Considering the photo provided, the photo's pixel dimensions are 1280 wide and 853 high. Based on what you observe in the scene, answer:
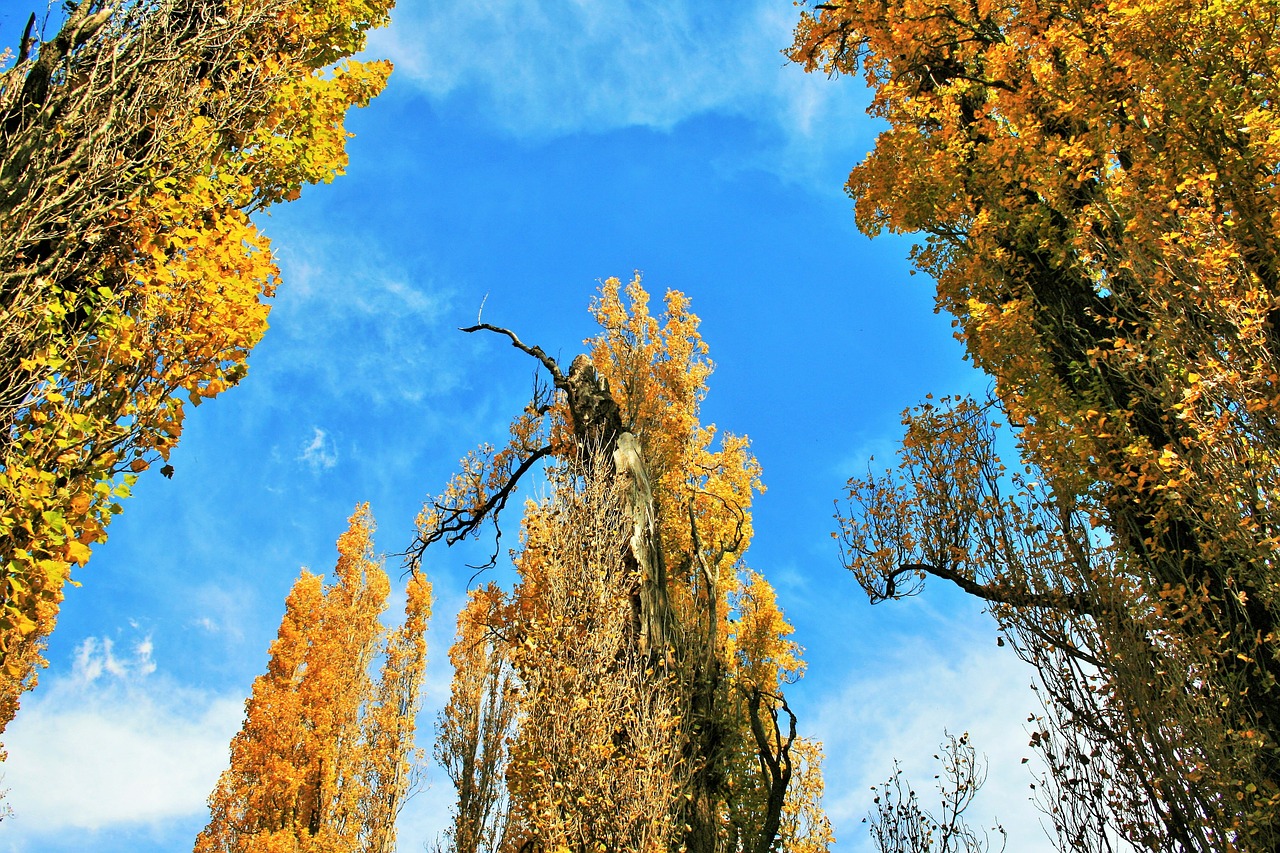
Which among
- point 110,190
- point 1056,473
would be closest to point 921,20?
point 1056,473

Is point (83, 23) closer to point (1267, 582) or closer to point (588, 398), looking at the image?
point (588, 398)

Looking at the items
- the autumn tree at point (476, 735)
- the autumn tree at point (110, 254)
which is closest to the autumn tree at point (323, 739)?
the autumn tree at point (476, 735)

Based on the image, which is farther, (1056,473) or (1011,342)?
(1011,342)

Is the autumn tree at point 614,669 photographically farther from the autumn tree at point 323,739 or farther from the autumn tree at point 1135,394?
the autumn tree at point 323,739

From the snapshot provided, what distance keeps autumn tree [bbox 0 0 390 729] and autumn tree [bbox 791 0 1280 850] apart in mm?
5841

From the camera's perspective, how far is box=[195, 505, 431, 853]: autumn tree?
15.0 meters

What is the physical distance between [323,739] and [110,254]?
1525cm

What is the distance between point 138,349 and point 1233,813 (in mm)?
6905

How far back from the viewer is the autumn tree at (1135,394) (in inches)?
171

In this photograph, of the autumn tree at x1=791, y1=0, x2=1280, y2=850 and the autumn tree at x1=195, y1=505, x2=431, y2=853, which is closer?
the autumn tree at x1=791, y1=0, x2=1280, y2=850

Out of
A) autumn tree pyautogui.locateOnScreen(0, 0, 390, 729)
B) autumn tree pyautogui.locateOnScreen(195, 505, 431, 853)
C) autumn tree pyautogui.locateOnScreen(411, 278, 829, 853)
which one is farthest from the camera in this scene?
autumn tree pyautogui.locateOnScreen(195, 505, 431, 853)

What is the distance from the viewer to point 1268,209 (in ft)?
15.7

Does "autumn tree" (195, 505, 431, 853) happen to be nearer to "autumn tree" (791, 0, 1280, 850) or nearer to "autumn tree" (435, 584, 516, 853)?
"autumn tree" (435, 584, 516, 853)

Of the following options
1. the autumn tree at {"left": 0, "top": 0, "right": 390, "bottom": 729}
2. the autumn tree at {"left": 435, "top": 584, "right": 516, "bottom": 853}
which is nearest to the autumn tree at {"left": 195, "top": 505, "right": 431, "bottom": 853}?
the autumn tree at {"left": 435, "top": 584, "right": 516, "bottom": 853}
